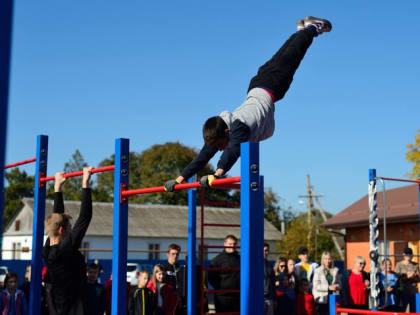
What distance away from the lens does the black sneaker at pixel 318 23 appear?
597 cm

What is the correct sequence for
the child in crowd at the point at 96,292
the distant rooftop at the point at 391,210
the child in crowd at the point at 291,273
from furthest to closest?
the distant rooftop at the point at 391,210 → the child in crowd at the point at 291,273 → the child in crowd at the point at 96,292

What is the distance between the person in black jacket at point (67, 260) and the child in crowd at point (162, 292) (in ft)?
9.44

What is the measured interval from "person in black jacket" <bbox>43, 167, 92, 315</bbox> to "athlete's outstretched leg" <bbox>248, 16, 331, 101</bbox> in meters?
1.91

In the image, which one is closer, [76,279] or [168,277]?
[76,279]

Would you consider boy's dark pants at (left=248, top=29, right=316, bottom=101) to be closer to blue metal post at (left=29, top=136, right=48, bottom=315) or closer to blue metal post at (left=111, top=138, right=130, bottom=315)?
blue metal post at (left=111, top=138, right=130, bottom=315)

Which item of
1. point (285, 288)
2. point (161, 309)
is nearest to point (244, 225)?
point (161, 309)

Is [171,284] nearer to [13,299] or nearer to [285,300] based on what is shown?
[13,299]

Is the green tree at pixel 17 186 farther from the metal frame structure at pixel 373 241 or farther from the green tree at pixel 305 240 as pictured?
the metal frame structure at pixel 373 241

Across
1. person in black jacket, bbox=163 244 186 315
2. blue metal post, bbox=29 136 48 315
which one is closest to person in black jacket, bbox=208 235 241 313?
person in black jacket, bbox=163 244 186 315

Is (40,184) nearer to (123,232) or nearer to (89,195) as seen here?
(123,232)

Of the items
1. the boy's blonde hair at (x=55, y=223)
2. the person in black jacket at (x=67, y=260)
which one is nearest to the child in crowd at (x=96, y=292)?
the person in black jacket at (x=67, y=260)

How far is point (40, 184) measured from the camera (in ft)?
21.0

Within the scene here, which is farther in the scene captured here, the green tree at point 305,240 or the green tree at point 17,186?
the green tree at point 17,186

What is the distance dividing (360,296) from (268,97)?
494 cm
